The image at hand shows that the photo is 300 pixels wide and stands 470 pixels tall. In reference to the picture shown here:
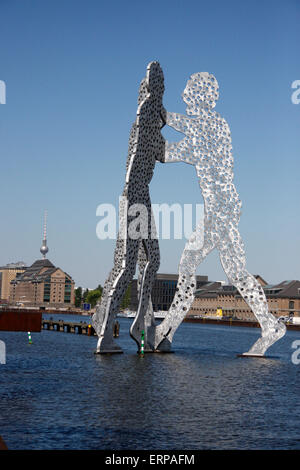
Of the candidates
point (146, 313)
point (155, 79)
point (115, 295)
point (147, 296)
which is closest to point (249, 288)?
point (147, 296)

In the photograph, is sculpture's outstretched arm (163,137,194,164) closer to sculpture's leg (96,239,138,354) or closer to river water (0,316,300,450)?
sculpture's leg (96,239,138,354)

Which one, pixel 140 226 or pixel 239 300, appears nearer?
pixel 140 226

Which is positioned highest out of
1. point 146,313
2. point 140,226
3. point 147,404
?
point 140,226

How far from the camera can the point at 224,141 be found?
33.9 metres

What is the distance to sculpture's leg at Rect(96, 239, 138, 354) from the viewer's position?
3061 cm

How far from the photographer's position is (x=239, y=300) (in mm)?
139125

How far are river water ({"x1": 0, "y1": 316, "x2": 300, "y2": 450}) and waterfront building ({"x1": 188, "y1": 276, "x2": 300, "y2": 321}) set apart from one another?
94.6 m

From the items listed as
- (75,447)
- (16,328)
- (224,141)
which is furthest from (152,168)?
(75,447)

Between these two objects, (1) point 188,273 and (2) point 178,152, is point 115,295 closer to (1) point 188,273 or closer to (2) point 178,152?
(1) point 188,273

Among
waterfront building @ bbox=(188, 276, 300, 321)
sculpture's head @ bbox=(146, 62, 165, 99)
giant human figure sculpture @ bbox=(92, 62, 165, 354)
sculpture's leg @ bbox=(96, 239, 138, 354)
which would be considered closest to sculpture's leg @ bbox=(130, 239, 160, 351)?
giant human figure sculpture @ bbox=(92, 62, 165, 354)

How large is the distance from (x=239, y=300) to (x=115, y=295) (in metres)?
111

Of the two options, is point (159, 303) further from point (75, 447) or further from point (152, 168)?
point (75, 447)

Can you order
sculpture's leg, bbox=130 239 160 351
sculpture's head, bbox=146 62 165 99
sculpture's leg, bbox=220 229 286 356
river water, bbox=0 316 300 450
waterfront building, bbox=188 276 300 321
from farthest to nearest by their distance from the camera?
1. waterfront building, bbox=188 276 300 321
2. sculpture's leg, bbox=130 239 160 351
3. sculpture's head, bbox=146 62 165 99
4. sculpture's leg, bbox=220 229 286 356
5. river water, bbox=0 316 300 450
